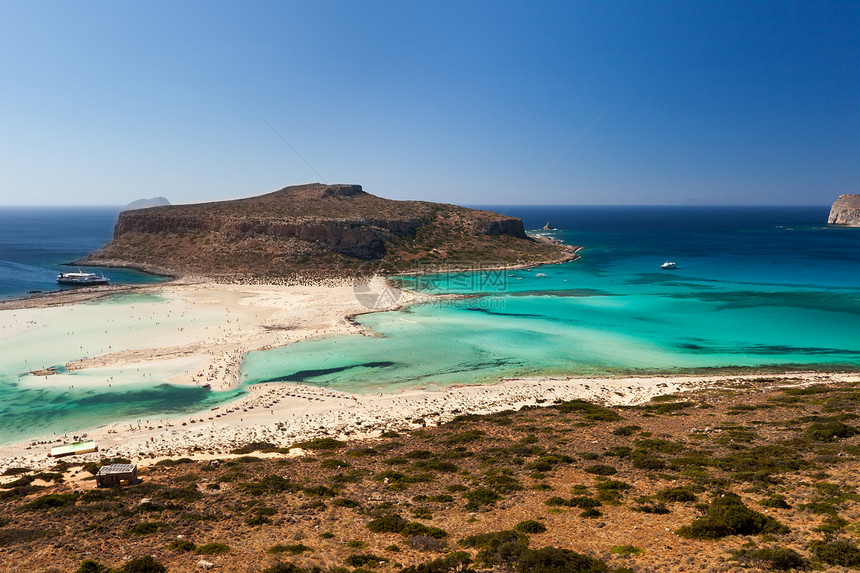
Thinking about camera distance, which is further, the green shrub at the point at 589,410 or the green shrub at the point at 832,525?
the green shrub at the point at 589,410

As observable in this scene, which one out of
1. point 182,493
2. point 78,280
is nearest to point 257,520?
point 182,493

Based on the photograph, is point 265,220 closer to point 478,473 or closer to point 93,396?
point 93,396

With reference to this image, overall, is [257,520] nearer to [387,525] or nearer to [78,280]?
[387,525]

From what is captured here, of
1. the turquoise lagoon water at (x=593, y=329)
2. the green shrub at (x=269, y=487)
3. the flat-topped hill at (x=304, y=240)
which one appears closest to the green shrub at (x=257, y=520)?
the green shrub at (x=269, y=487)

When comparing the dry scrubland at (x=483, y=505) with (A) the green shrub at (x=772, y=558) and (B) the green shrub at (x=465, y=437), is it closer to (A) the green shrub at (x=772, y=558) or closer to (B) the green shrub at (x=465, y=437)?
(A) the green shrub at (x=772, y=558)

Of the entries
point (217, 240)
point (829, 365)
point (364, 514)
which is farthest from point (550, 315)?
point (217, 240)

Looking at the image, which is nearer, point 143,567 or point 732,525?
point 143,567

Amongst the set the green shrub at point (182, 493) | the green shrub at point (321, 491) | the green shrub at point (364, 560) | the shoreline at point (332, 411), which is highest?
the green shrub at point (364, 560)

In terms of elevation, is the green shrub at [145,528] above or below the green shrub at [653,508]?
below
